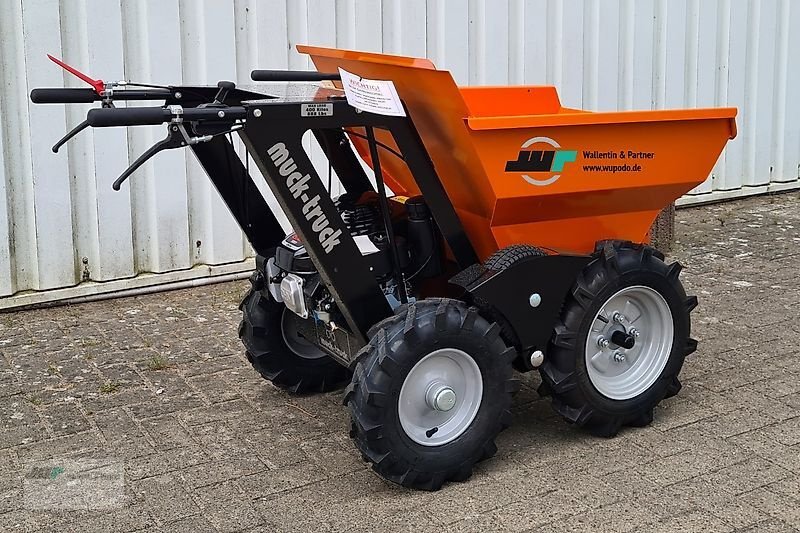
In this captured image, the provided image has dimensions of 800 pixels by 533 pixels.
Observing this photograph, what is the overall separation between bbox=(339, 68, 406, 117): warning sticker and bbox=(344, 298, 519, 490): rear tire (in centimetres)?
66

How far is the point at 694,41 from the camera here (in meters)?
8.18

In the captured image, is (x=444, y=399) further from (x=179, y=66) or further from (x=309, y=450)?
(x=179, y=66)

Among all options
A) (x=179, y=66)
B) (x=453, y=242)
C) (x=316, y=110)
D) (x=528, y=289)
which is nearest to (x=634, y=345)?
(x=528, y=289)

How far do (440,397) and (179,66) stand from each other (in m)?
3.25

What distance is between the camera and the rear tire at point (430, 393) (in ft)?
11.5

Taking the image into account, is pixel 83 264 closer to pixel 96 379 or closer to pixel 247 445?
pixel 96 379

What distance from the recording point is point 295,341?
4.54 m

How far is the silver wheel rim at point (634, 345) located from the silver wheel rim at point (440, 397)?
0.53 meters

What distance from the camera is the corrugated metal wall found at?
19.0 ft

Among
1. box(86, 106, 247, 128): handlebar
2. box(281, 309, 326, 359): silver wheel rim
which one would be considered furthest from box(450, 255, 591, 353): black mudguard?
box(86, 106, 247, 128): handlebar

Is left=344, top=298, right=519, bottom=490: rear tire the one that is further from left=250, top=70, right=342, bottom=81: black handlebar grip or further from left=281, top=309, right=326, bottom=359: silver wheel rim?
left=250, top=70, right=342, bottom=81: black handlebar grip

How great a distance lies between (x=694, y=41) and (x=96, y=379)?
213 inches

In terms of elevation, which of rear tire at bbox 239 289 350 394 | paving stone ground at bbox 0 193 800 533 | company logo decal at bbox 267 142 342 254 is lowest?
paving stone ground at bbox 0 193 800 533

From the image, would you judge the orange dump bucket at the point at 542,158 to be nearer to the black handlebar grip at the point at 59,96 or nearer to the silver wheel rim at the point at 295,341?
the silver wheel rim at the point at 295,341
